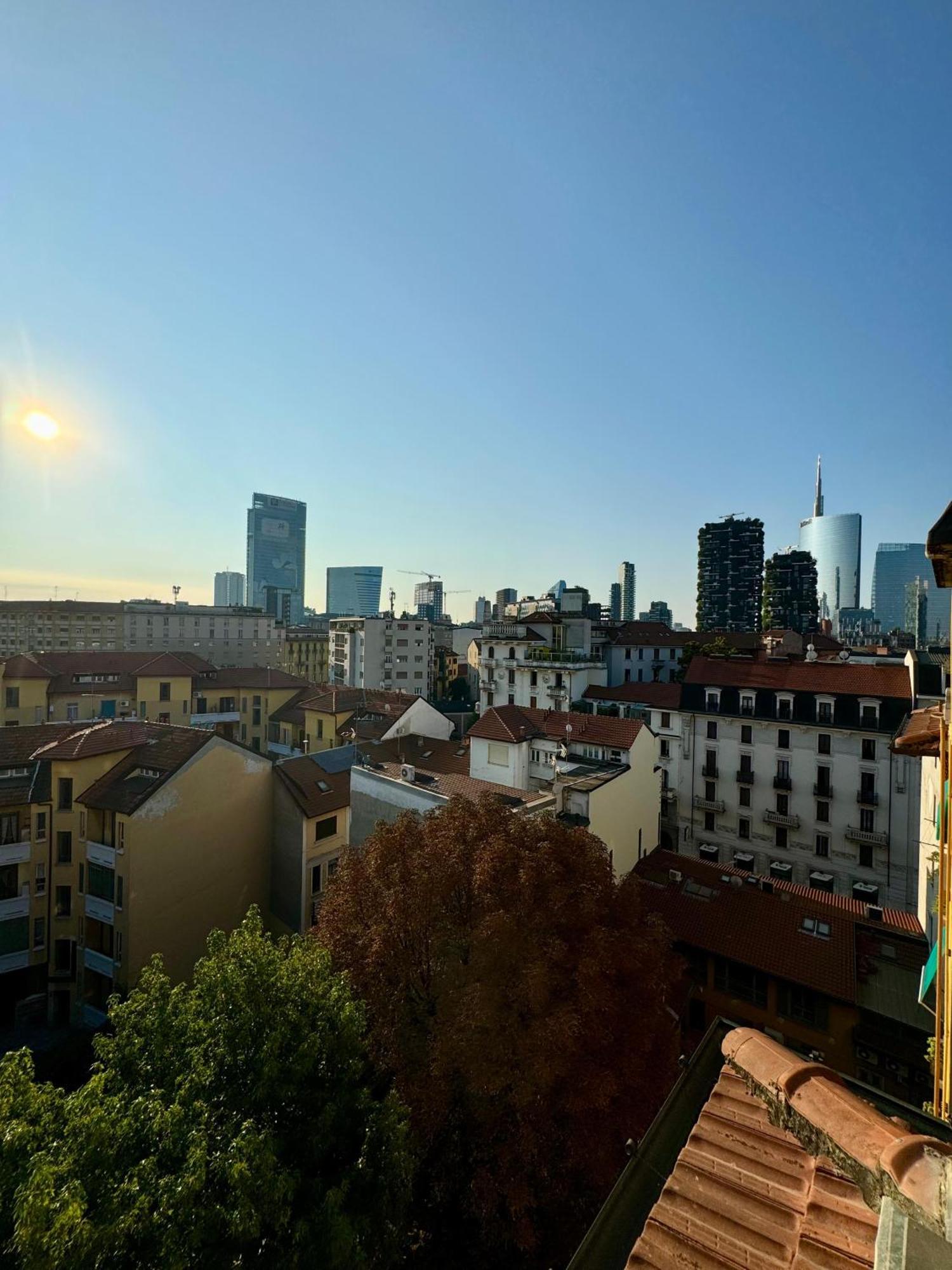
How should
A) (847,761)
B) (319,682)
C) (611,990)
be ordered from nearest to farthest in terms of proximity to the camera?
1. (611,990)
2. (847,761)
3. (319,682)

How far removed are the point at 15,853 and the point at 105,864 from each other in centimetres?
425

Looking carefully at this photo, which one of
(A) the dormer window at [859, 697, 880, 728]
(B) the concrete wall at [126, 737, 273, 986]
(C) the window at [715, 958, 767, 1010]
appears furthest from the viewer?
(A) the dormer window at [859, 697, 880, 728]

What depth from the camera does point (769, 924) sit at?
21234 millimetres

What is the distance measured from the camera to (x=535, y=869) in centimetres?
1329

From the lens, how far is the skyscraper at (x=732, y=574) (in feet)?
527

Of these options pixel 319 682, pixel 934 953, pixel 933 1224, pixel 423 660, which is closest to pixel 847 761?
pixel 934 953

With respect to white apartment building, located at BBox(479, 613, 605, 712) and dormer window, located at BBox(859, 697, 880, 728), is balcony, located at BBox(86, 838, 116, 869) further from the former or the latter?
dormer window, located at BBox(859, 697, 880, 728)

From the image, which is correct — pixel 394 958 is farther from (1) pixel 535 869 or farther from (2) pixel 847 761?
(2) pixel 847 761

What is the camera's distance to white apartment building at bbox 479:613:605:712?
50.3 m

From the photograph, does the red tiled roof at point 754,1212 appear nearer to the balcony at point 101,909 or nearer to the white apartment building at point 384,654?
the balcony at point 101,909

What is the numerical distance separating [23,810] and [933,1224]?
104 feet

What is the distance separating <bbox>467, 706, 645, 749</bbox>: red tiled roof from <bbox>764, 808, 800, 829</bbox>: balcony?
14317 mm

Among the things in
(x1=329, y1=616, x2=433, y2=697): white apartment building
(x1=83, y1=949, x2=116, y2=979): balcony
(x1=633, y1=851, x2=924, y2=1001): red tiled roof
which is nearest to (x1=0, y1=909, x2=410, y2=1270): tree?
(x1=633, y1=851, x2=924, y2=1001): red tiled roof

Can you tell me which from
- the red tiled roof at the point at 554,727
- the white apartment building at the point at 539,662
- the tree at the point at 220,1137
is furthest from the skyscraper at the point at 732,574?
the tree at the point at 220,1137
